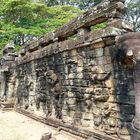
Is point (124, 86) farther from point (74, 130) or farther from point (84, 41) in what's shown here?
point (74, 130)

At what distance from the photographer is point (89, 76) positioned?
6.64 m

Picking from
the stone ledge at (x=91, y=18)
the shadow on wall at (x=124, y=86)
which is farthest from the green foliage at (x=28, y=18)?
the shadow on wall at (x=124, y=86)

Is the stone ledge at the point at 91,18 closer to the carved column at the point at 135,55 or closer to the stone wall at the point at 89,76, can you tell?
the stone wall at the point at 89,76

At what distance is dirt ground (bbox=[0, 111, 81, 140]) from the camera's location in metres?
7.25

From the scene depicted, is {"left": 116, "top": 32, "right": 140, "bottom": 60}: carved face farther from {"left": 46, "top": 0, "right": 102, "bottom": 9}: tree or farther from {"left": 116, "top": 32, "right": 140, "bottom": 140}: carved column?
{"left": 46, "top": 0, "right": 102, "bottom": 9}: tree

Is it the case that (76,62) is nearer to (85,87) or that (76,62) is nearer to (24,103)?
(85,87)

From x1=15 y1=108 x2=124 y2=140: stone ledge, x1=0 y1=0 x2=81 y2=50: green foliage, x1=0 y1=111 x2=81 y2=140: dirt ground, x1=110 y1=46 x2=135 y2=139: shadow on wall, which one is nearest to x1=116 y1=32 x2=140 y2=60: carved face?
x1=110 y1=46 x2=135 y2=139: shadow on wall

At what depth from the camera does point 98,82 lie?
6.27 meters

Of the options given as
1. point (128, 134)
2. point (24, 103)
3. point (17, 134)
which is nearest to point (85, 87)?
point (128, 134)

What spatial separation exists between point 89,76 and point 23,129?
3.23 metres

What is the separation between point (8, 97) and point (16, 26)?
5.98 metres

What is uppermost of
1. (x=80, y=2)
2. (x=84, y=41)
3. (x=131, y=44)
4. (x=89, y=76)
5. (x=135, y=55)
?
(x=80, y=2)

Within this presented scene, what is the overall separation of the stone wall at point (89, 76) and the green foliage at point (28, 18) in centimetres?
707

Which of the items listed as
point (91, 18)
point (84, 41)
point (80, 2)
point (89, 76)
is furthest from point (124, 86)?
point (80, 2)
